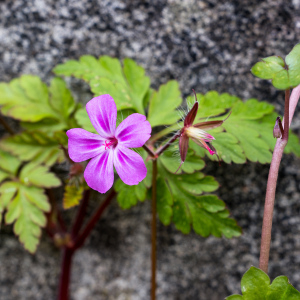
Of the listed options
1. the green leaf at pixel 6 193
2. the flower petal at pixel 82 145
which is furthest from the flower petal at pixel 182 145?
the green leaf at pixel 6 193

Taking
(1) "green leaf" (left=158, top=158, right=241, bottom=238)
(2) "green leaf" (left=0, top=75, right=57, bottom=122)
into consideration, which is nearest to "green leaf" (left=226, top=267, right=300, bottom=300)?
(1) "green leaf" (left=158, top=158, right=241, bottom=238)

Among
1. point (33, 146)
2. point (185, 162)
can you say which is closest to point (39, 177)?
point (33, 146)

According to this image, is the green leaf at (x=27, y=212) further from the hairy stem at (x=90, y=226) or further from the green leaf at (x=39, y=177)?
the hairy stem at (x=90, y=226)

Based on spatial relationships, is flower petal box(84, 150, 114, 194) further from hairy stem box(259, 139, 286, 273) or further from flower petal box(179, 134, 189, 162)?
hairy stem box(259, 139, 286, 273)

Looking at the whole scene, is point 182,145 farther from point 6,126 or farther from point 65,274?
point 65,274

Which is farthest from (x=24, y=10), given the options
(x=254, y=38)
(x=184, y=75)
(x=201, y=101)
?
(x=254, y=38)

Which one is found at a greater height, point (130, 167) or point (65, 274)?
point (130, 167)
